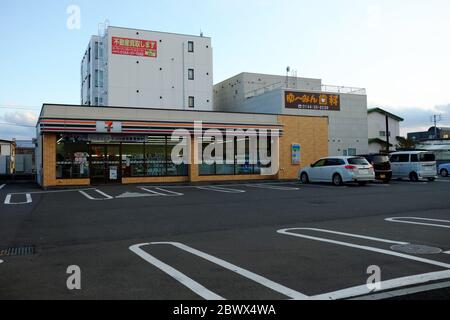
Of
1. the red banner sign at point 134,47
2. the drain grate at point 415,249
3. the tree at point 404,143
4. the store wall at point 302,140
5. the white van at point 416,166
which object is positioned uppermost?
the red banner sign at point 134,47

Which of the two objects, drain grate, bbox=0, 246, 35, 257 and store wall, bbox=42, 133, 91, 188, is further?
store wall, bbox=42, 133, 91, 188

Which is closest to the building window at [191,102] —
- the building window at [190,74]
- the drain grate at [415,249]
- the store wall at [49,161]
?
the building window at [190,74]

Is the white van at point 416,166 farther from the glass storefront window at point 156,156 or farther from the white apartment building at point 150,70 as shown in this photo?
the white apartment building at point 150,70

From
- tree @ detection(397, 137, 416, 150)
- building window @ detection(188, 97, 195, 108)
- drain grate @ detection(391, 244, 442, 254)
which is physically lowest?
drain grate @ detection(391, 244, 442, 254)

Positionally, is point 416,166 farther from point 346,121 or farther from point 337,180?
point 346,121

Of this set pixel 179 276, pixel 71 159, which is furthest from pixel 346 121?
pixel 179 276

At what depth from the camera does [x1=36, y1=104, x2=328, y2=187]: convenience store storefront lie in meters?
21.7

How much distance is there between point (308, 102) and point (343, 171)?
25.1m

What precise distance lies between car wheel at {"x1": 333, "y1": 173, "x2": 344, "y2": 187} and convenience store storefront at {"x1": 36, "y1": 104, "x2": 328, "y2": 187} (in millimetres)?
5683

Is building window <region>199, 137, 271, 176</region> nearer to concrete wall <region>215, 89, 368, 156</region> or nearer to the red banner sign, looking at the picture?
concrete wall <region>215, 89, 368, 156</region>

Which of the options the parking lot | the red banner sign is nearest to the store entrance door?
the parking lot

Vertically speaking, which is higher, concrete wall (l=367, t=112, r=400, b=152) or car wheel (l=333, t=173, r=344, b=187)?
concrete wall (l=367, t=112, r=400, b=152)

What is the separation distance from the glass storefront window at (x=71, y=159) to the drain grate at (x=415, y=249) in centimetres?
1864

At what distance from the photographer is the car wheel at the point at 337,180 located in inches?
854
